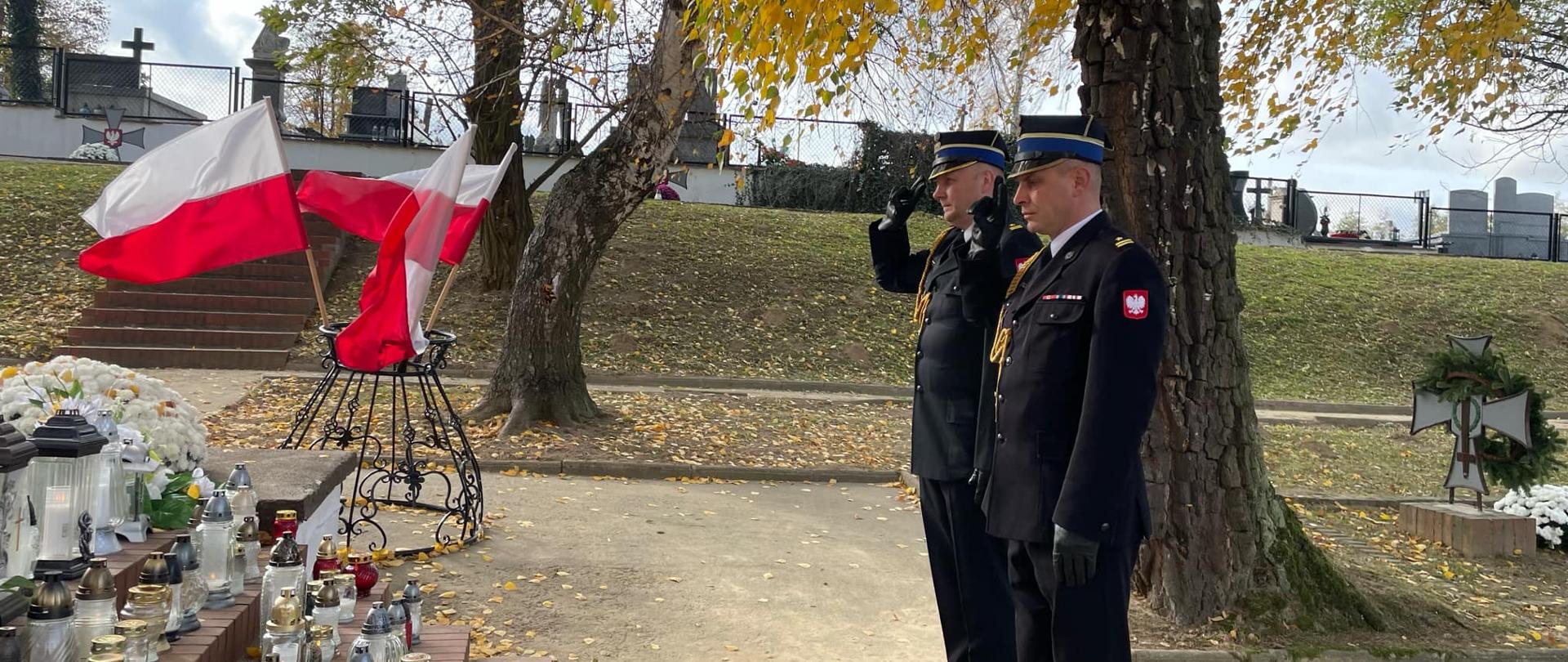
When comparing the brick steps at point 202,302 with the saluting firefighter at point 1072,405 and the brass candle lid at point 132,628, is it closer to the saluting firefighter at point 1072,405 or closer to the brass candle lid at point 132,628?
the brass candle lid at point 132,628

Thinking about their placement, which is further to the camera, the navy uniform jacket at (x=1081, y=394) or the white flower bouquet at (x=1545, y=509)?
the white flower bouquet at (x=1545, y=509)

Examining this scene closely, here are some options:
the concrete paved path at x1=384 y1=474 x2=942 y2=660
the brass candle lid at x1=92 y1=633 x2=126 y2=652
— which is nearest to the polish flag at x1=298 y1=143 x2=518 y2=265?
the concrete paved path at x1=384 y1=474 x2=942 y2=660

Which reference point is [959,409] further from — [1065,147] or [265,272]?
[265,272]

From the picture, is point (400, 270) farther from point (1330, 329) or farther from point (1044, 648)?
point (1330, 329)

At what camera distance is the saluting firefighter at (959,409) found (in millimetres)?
3910

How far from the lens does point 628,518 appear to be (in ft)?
24.4

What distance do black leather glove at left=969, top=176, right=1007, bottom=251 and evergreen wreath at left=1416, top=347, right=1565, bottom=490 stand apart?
585cm

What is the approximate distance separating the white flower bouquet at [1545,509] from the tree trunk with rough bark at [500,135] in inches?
418

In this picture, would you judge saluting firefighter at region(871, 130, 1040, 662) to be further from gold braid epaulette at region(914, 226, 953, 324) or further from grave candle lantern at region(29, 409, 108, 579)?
grave candle lantern at region(29, 409, 108, 579)

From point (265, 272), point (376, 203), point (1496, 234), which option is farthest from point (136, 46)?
point (1496, 234)

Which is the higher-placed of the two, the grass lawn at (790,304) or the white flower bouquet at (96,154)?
the white flower bouquet at (96,154)

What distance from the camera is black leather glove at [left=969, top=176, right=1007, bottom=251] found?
3648 millimetres

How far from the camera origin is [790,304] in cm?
1773

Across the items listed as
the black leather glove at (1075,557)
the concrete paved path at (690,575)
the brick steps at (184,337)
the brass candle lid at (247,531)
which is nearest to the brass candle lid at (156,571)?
the brass candle lid at (247,531)
